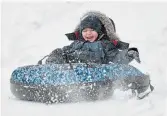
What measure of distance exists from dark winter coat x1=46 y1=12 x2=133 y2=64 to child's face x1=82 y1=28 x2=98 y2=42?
0.03 meters

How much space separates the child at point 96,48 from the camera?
4.27m

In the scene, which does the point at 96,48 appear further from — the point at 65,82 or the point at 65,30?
the point at 65,30

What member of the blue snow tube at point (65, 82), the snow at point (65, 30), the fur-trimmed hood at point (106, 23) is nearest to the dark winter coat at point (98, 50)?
the fur-trimmed hood at point (106, 23)

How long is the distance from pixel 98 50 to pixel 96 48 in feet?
0.07

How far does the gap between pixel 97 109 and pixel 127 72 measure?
1.46 feet

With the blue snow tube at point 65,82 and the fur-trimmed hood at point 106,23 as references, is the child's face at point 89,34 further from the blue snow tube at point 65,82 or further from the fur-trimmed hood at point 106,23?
the blue snow tube at point 65,82

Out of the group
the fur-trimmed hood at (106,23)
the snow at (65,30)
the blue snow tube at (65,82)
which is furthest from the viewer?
the snow at (65,30)

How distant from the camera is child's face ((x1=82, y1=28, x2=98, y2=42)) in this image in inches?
171

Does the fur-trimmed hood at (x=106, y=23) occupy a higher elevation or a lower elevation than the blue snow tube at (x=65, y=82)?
higher

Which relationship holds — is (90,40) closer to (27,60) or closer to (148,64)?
(148,64)

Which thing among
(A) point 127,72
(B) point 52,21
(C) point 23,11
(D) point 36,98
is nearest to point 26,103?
(D) point 36,98

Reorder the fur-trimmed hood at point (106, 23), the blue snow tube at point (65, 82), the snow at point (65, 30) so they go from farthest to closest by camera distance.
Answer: the snow at point (65, 30), the fur-trimmed hood at point (106, 23), the blue snow tube at point (65, 82)

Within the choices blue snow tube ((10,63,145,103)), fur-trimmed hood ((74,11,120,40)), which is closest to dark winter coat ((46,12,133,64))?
fur-trimmed hood ((74,11,120,40))

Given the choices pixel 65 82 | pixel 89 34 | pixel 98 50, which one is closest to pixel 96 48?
pixel 98 50
